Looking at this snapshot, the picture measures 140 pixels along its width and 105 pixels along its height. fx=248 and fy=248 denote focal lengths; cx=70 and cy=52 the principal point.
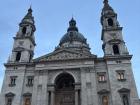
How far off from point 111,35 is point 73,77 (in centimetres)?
979

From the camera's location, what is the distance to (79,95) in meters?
35.1

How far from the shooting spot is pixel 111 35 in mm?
40406

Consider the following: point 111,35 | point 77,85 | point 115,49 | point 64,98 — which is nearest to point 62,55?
point 77,85

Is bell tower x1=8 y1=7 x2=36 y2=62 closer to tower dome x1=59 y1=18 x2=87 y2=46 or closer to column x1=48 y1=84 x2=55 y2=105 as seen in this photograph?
column x1=48 y1=84 x2=55 y2=105

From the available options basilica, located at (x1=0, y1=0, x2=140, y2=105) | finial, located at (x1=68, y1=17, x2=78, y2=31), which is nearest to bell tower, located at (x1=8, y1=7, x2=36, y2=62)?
basilica, located at (x1=0, y1=0, x2=140, y2=105)

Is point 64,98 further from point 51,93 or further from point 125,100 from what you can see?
point 125,100

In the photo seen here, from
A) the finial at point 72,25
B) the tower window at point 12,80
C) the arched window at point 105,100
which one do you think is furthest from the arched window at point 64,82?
the finial at point 72,25

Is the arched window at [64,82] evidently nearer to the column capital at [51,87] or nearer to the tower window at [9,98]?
the column capital at [51,87]

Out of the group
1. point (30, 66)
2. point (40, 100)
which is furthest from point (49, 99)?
point (30, 66)

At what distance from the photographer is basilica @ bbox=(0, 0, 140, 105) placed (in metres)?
34.2

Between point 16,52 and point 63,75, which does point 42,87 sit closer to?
point 63,75

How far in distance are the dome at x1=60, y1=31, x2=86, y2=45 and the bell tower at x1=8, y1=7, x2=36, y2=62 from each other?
1066 centimetres

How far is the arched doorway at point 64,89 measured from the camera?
36800 millimetres

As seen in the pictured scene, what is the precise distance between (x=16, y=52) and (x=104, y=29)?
49.6 ft
